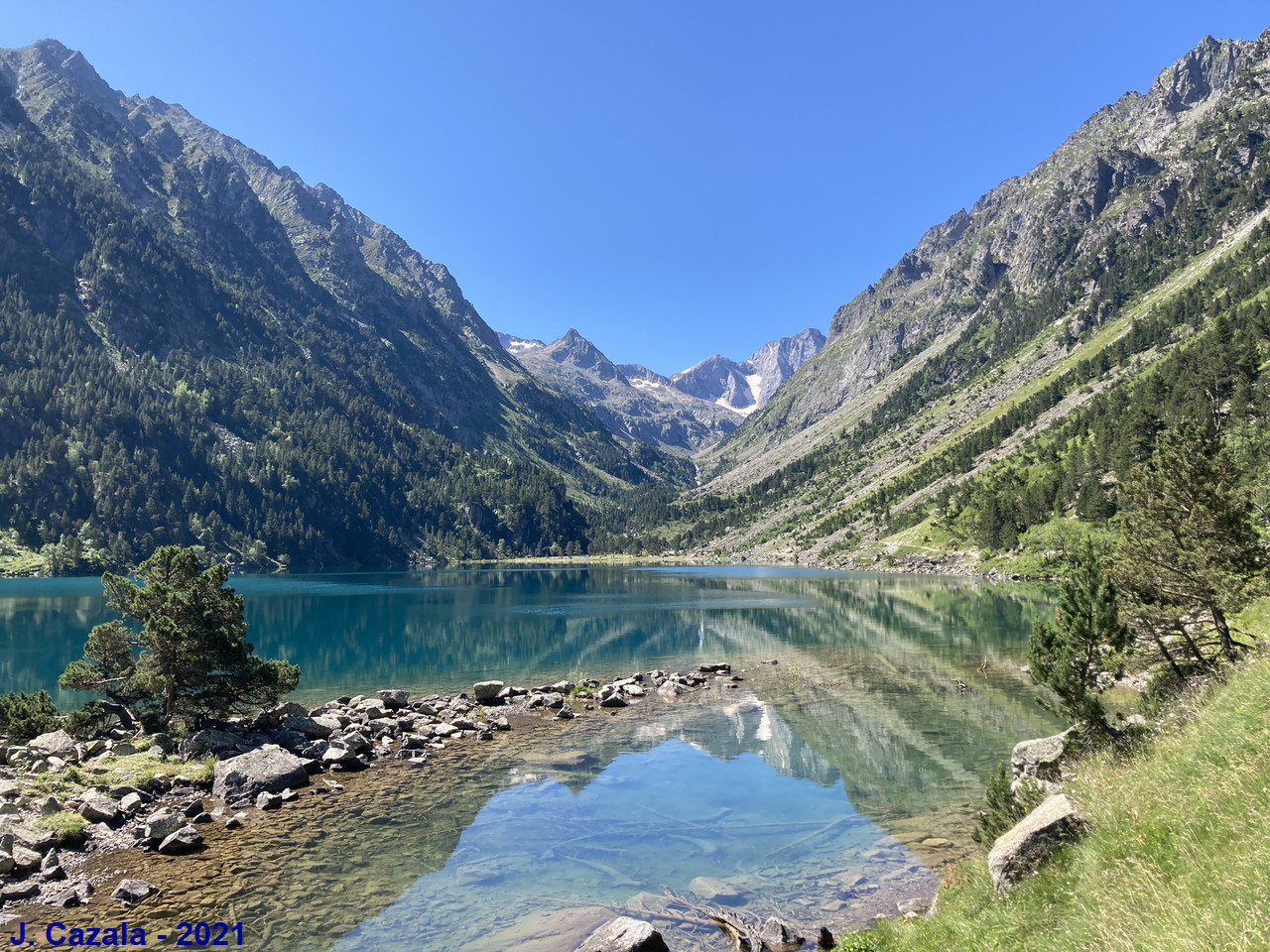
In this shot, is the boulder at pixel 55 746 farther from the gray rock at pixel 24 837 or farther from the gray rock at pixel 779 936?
the gray rock at pixel 779 936

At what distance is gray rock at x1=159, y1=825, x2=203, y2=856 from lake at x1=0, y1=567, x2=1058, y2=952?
61 cm

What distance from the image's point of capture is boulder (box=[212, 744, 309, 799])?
26359 millimetres

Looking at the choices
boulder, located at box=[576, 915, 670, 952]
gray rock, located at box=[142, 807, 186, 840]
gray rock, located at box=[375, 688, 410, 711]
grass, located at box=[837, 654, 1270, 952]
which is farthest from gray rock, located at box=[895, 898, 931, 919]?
gray rock, located at box=[375, 688, 410, 711]

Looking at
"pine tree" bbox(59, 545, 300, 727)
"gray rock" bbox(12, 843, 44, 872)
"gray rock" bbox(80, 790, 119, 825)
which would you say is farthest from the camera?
"pine tree" bbox(59, 545, 300, 727)

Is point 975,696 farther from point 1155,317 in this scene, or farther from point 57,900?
point 1155,317

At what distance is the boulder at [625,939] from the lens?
15.2m

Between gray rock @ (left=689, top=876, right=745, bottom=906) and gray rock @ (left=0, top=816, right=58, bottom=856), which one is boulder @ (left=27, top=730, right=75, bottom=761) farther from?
gray rock @ (left=689, top=876, right=745, bottom=906)

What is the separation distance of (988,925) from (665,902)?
1018 centimetres

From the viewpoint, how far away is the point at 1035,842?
1226 cm

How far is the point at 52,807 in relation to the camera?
898 inches

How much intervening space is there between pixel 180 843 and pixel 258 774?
18.9ft

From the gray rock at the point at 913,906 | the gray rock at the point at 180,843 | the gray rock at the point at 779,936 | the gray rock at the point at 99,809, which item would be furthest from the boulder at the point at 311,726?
the gray rock at the point at 913,906

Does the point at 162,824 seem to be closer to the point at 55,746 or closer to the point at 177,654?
the point at 177,654

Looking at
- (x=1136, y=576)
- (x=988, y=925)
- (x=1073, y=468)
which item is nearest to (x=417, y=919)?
(x=988, y=925)
